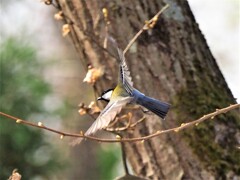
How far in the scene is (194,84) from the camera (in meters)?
1.74

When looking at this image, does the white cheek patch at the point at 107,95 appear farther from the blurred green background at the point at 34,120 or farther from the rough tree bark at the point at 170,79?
the blurred green background at the point at 34,120

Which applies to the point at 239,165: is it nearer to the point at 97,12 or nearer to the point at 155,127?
the point at 155,127

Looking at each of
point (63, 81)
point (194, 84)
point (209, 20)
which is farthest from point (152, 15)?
point (209, 20)

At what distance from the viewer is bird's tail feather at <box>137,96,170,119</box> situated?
1160 mm

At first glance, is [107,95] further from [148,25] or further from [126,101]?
[148,25]

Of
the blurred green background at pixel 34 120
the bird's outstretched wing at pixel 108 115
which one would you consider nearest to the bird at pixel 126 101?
the bird's outstretched wing at pixel 108 115

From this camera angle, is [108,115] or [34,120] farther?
[34,120]

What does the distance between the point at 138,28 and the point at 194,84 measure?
164 mm

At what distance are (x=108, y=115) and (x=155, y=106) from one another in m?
0.09

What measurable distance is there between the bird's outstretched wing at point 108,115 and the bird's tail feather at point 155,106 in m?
0.02

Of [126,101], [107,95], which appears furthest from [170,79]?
[126,101]

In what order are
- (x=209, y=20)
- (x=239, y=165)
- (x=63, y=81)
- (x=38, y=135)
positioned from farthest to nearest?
(x=209, y=20), (x=63, y=81), (x=38, y=135), (x=239, y=165)

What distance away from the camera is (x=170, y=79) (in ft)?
5.65

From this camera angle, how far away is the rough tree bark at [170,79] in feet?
5.56
